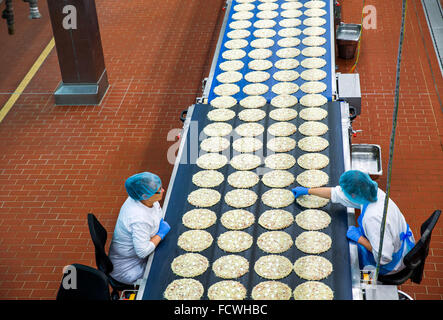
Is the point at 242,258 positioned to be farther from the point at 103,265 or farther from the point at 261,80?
the point at 261,80

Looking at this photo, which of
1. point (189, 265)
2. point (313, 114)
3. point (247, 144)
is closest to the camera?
point (189, 265)

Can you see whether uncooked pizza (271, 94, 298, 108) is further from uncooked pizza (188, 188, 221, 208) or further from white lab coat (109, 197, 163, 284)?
white lab coat (109, 197, 163, 284)

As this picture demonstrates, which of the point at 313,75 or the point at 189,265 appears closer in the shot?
the point at 189,265

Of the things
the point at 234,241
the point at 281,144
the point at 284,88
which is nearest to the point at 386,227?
the point at 234,241

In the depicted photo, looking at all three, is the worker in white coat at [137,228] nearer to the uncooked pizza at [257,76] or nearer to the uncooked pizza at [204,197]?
the uncooked pizza at [204,197]

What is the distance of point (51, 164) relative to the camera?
6.64 m

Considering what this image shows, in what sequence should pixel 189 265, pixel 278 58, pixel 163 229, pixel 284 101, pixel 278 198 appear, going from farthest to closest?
pixel 278 58, pixel 284 101, pixel 278 198, pixel 163 229, pixel 189 265

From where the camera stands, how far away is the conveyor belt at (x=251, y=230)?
11.3ft

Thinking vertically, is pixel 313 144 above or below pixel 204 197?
above

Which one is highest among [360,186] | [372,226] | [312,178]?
[360,186]

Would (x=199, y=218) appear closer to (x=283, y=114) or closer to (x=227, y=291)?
(x=227, y=291)

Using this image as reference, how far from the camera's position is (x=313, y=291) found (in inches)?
131

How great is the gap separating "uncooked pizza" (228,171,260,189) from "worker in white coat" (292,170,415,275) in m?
0.79

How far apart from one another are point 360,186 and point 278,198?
2.54 feet
